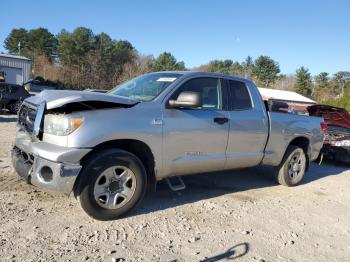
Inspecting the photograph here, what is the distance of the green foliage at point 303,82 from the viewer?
81438 millimetres

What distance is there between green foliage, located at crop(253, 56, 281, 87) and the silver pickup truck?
295 ft

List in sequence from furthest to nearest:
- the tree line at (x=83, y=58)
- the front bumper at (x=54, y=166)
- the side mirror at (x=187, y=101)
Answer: the tree line at (x=83, y=58) < the side mirror at (x=187, y=101) < the front bumper at (x=54, y=166)

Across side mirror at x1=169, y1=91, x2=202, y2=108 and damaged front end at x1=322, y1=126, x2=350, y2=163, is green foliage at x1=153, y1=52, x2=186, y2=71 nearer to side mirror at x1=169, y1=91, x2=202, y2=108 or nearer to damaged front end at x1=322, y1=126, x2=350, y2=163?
damaged front end at x1=322, y1=126, x2=350, y2=163

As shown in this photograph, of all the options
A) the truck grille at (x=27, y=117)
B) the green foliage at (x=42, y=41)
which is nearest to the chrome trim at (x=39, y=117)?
the truck grille at (x=27, y=117)

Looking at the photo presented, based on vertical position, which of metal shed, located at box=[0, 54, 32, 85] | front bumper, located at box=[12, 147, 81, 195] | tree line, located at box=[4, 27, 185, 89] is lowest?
front bumper, located at box=[12, 147, 81, 195]

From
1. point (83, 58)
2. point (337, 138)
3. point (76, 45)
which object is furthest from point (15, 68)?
point (337, 138)

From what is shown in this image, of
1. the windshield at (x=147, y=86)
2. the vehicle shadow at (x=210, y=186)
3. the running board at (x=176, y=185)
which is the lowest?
the vehicle shadow at (x=210, y=186)

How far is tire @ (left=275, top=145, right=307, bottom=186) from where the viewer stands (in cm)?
686

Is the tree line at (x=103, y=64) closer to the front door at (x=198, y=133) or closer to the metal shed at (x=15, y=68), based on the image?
the metal shed at (x=15, y=68)

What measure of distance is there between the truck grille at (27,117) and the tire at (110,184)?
0.93 m

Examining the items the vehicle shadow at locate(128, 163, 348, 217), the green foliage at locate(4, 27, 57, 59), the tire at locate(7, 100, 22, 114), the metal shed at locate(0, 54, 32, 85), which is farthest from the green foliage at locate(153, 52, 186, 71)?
the vehicle shadow at locate(128, 163, 348, 217)

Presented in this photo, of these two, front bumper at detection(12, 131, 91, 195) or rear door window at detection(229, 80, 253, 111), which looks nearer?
front bumper at detection(12, 131, 91, 195)

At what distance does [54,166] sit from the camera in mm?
4059

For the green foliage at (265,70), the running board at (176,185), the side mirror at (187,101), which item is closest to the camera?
the side mirror at (187,101)
